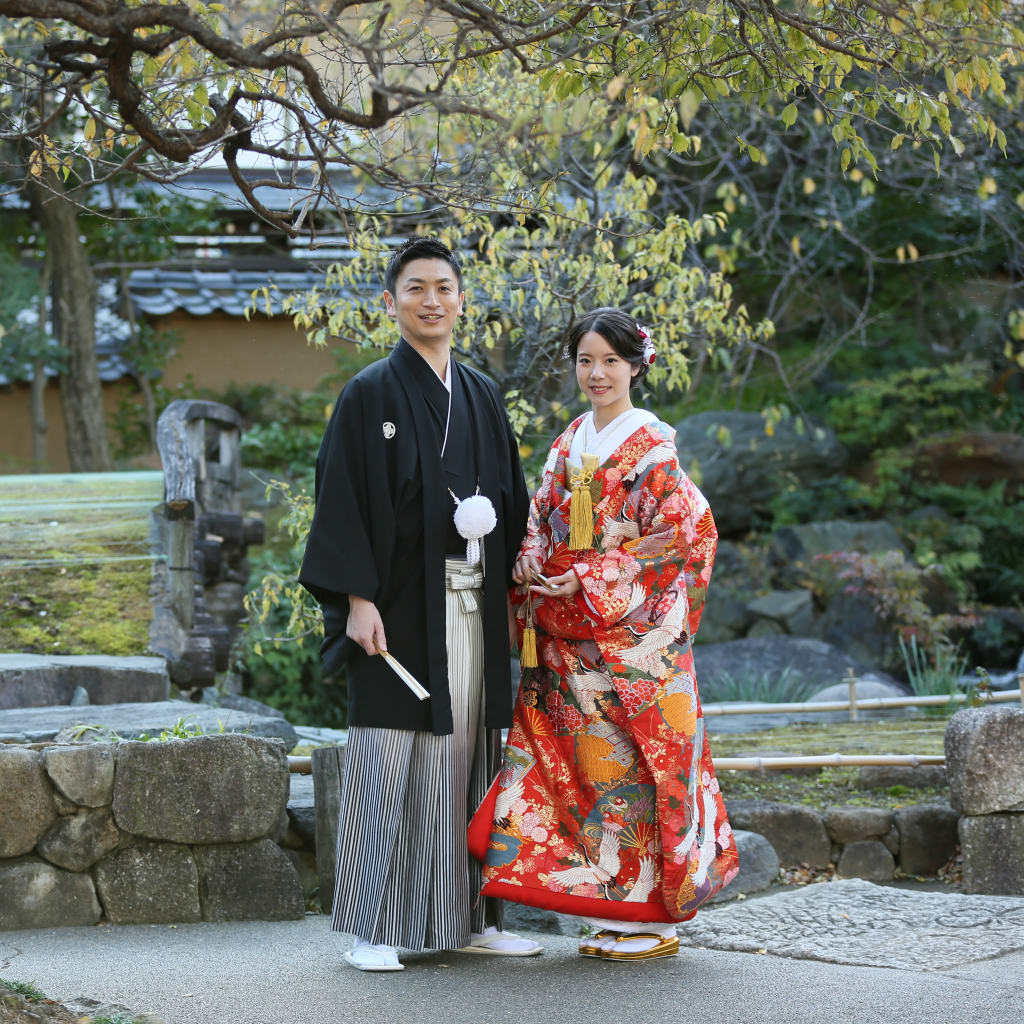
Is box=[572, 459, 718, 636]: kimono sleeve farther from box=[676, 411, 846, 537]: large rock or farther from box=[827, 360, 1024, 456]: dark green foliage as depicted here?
box=[827, 360, 1024, 456]: dark green foliage

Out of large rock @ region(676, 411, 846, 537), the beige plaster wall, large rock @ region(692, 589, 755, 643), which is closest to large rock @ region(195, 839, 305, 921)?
large rock @ region(692, 589, 755, 643)

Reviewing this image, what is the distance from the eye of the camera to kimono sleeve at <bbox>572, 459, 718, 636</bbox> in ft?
12.4

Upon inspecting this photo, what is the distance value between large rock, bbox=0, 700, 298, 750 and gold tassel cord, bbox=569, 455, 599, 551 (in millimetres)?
1517

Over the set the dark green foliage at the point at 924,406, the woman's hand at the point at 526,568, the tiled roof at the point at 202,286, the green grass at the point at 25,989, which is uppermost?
the tiled roof at the point at 202,286

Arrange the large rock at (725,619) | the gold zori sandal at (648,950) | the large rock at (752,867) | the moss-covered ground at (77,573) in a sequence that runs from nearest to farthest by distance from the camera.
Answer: the gold zori sandal at (648,950), the large rock at (752,867), the moss-covered ground at (77,573), the large rock at (725,619)

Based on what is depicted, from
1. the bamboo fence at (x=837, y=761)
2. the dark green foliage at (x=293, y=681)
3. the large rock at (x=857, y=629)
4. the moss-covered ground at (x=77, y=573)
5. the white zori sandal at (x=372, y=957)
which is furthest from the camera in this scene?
the large rock at (x=857, y=629)

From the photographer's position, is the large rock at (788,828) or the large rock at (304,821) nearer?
the large rock at (304,821)

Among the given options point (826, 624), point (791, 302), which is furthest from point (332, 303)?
point (791, 302)

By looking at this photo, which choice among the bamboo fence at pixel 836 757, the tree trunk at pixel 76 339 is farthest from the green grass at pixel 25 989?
the tree trunk at pixel 76 339

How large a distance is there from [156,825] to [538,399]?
129 inches

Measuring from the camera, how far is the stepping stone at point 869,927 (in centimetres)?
380

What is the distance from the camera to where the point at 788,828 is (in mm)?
5699

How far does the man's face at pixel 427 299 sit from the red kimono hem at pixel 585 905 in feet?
5.60

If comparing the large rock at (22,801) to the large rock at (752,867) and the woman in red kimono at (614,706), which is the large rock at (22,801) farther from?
the large rock at (752,867)
